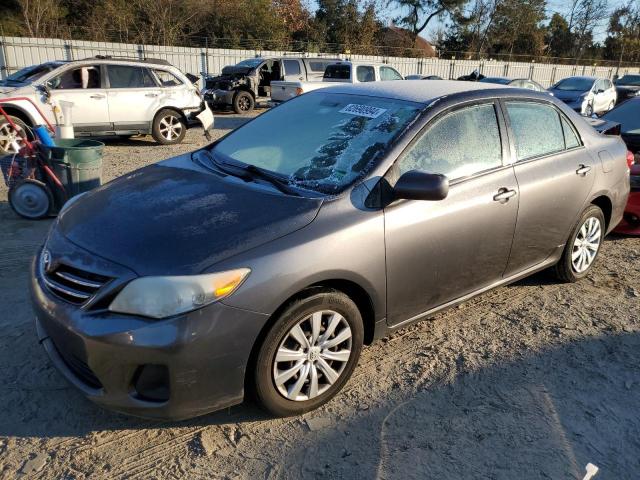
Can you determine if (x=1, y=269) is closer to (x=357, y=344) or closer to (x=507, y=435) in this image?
(x=357, y=344)

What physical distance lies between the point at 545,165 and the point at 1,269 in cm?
458

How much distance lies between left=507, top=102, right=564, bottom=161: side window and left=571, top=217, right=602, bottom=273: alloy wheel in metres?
0.80

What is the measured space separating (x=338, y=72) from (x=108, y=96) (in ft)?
26.7

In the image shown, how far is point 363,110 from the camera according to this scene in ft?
11.3

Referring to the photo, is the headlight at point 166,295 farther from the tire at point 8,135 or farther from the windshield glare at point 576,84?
the windshield glare at point 576,84

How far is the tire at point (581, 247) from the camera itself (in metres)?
4.34

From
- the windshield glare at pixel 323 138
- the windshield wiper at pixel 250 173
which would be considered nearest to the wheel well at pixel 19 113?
the windshield glare at pixel 323 138

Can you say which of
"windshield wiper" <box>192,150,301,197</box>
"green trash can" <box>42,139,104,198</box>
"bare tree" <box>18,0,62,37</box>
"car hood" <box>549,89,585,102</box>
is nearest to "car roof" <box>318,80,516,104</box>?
"windshield wiper" <box>192,150,301,197</box>

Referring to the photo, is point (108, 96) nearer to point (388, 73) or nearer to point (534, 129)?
point (534, 129)

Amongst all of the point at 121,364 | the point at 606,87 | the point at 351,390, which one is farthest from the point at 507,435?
the point at 606,87

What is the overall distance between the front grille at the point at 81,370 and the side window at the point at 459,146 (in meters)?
1.96

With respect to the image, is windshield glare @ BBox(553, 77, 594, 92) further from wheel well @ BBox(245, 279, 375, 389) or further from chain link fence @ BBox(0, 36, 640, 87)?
wheel well @ BBox(245, 279, 375, 389)

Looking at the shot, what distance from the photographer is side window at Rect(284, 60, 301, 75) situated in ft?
58.5

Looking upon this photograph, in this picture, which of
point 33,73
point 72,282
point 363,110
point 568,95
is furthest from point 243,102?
point 72,282
